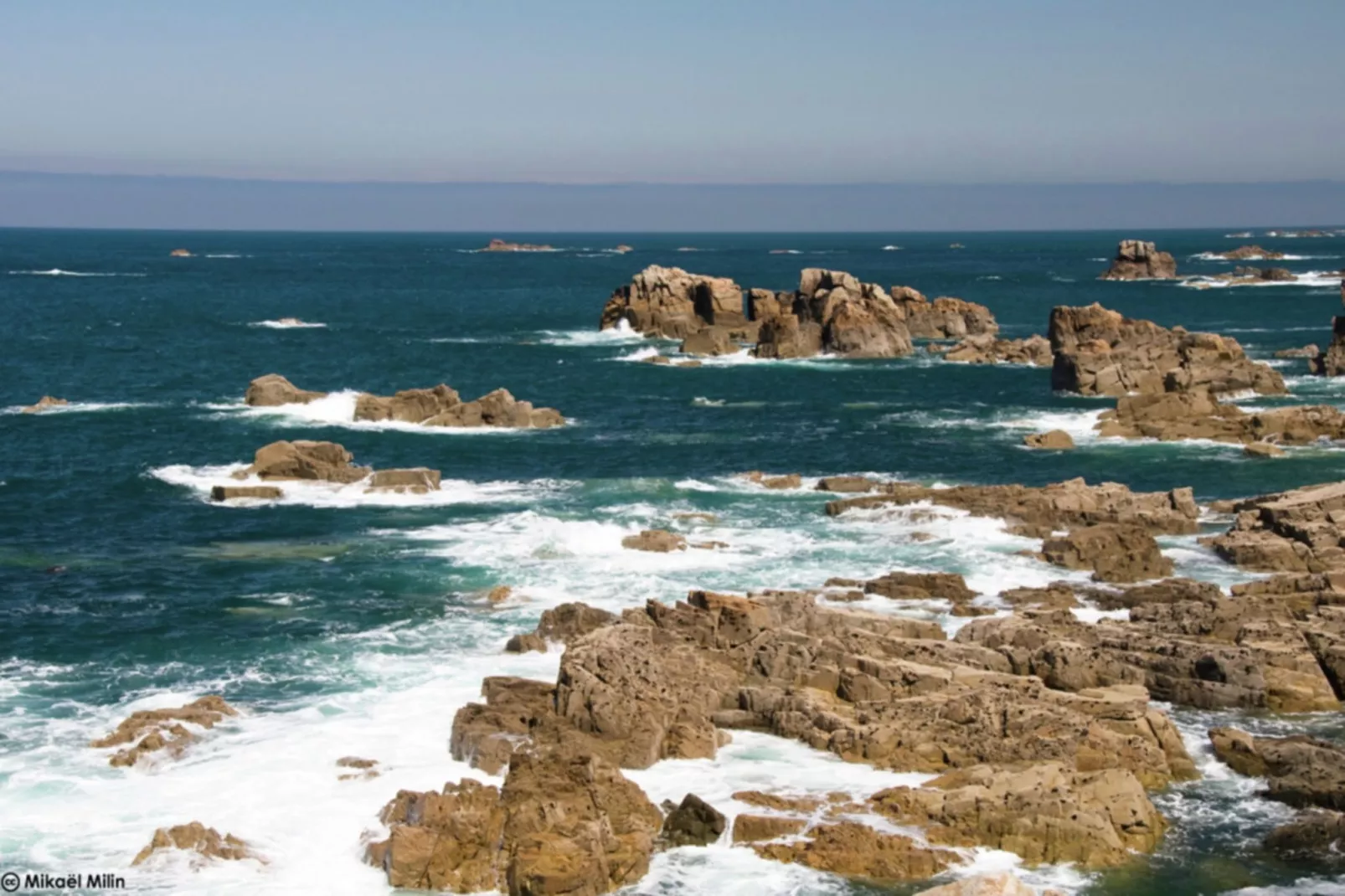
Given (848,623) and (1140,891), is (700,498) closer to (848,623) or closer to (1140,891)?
(848,623)

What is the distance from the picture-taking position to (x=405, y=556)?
49688 millimetres

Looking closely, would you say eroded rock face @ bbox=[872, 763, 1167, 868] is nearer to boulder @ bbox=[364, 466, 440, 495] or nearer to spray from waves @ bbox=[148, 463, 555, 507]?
spray from waves @ bbox=[148, 463, 555, 507]

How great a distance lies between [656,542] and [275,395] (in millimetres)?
40234

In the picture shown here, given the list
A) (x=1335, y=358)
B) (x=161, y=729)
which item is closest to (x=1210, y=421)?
(x=1335, y=358)

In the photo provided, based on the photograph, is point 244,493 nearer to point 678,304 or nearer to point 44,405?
point 44,405

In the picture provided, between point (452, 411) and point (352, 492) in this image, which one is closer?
point (352, 492)

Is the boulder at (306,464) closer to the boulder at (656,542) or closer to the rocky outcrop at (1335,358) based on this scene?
the boulder at (656,542)

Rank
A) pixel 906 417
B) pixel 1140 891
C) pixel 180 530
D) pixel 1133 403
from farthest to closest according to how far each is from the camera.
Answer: pixel 906 417 < pixel 1133 403 < pixel 180 530 < pixel 1140 891

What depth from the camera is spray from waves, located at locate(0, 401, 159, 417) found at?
81019mm

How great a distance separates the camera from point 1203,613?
3888cm

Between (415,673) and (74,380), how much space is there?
68.1m

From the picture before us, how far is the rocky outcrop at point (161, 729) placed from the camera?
32.0 meters

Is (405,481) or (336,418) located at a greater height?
(405,481)

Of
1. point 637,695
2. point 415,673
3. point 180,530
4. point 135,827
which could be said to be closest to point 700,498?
point 180,530
